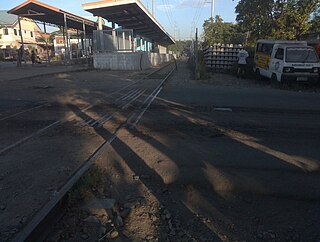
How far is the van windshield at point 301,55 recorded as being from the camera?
14938 mm

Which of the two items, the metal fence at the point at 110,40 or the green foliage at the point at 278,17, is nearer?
the green foliage at the point at 278,17

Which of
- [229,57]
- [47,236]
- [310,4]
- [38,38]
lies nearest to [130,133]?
[47,236]

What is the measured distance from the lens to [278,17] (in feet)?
78.8

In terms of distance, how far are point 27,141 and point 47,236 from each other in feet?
11.2

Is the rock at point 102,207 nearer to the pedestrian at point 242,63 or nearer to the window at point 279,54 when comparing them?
the window at point 279,54

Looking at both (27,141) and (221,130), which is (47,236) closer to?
(27,141)

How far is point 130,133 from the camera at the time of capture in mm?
6664

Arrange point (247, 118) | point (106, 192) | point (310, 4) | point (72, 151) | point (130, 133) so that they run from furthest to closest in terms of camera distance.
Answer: point (310, 4), point (247, 118), point (130, 133), point (72, 151), point (106, 192)

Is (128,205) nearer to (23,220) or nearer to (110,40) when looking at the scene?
(23,220)

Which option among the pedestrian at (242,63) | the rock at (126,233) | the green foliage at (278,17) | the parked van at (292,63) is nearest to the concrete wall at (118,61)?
the green foliage at (278,17)

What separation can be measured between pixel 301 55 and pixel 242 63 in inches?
208

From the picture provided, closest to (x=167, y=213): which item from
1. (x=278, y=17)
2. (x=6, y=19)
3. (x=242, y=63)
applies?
(x=242, y=63)

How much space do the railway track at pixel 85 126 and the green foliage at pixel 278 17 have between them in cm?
1571

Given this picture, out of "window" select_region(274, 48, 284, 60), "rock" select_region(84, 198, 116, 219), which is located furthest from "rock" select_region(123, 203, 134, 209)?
"window" select_region(274, 48, 284, 60)
